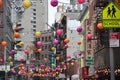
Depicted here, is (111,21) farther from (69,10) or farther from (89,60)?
(69,10)

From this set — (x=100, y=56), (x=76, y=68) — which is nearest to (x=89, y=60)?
(x=100, y=56)

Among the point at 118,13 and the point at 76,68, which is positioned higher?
the point at 118,13

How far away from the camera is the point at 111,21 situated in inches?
829

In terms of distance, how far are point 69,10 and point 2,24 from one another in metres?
16.4

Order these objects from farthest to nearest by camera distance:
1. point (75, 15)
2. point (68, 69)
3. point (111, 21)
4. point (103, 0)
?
point (75, 15)
point (68, 69)
point (103, 0)
point (111, 21)

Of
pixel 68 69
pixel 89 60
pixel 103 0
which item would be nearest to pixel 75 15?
pixel 68 69

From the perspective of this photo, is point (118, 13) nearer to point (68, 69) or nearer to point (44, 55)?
point (68, 69)

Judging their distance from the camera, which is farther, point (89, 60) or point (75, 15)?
point (75, 15)

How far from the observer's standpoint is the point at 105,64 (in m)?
42.4

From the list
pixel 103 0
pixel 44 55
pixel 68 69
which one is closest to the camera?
pixel 103 0

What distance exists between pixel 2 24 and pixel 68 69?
15524 millimetres

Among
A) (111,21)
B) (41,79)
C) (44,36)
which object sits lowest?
(41,79)

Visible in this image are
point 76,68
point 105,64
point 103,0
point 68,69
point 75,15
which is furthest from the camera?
point 75,15

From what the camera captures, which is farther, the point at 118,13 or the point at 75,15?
the point at 75,15
